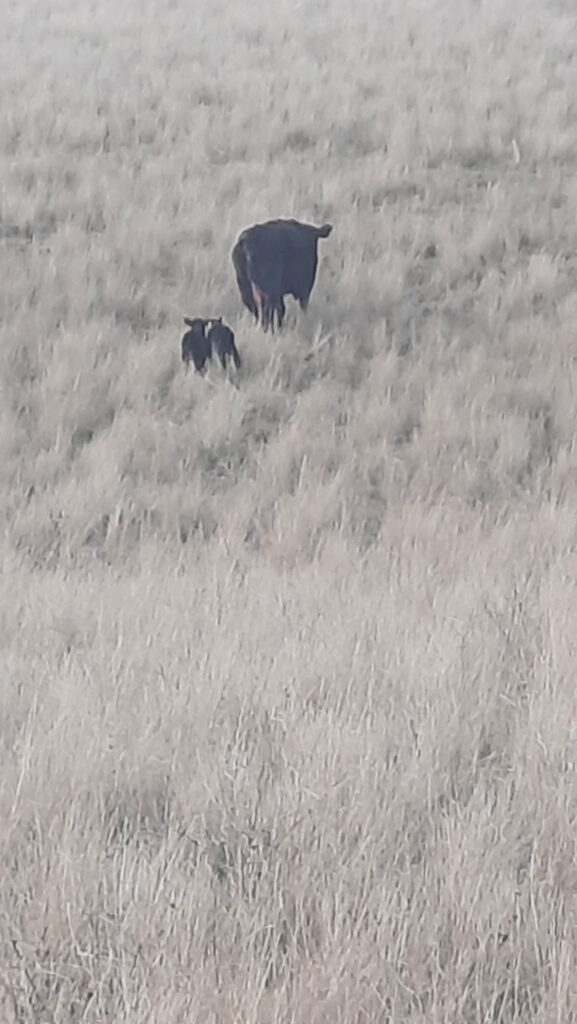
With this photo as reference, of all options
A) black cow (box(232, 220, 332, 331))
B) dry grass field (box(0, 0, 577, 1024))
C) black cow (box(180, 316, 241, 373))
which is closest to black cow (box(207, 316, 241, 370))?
black cow (box(180, 316, 241, 373))

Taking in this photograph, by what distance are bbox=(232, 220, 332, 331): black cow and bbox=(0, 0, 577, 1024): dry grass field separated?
0.28 metres

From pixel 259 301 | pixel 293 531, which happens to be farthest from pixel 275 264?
pixel 293 531

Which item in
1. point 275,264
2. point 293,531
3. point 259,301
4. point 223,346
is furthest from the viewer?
point 259,301

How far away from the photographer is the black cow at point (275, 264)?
11.1 metres

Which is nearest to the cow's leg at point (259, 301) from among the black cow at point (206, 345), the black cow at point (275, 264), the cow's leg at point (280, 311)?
the black cow at point (275, 264)

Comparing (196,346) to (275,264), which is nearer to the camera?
(196,346)

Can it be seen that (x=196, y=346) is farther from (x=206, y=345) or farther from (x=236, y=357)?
(x=236, y=357)

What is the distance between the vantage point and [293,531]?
26.8 feet

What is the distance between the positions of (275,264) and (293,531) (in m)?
3.71

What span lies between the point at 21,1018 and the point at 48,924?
338 mm

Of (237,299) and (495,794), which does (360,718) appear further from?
(237,299)

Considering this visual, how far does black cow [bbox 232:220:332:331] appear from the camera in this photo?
11.1m

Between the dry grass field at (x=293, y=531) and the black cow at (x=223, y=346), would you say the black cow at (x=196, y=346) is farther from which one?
the dry grass field at (x=293, y=531)

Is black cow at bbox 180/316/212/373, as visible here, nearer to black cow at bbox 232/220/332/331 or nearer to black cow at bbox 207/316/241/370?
black cow at bbox 207/316/241/370
